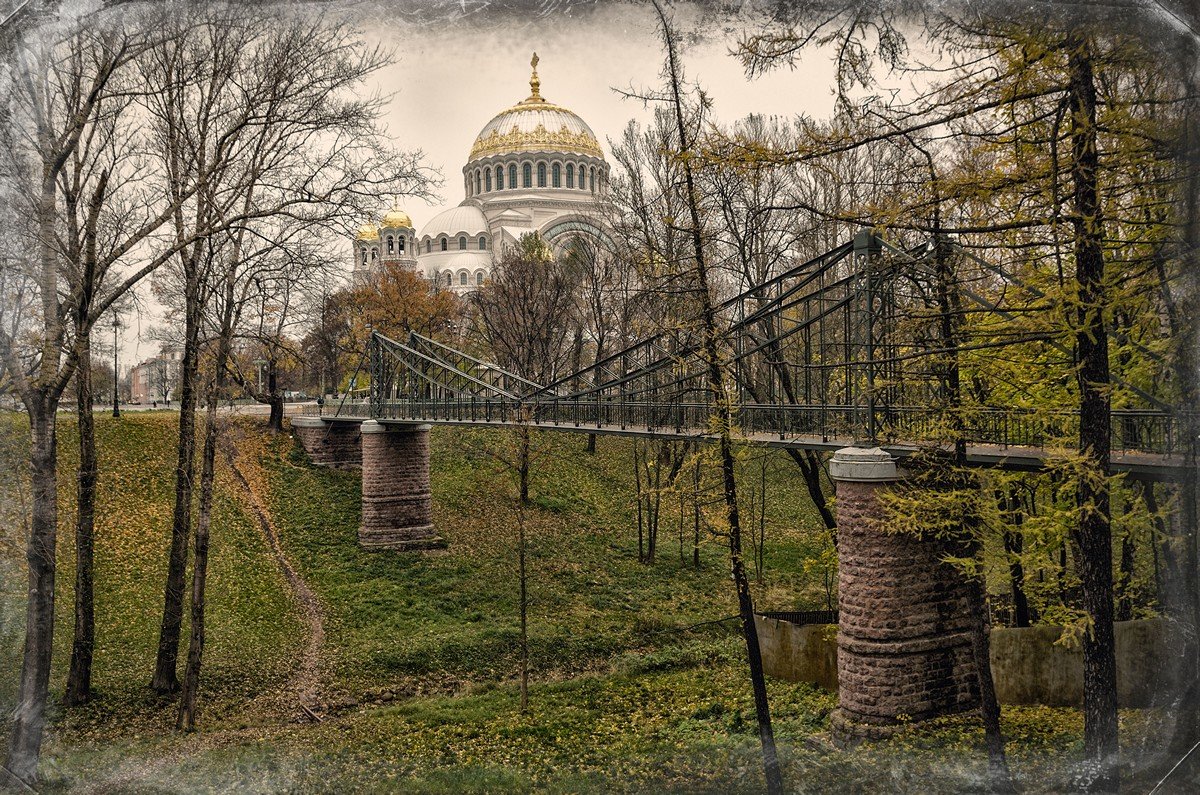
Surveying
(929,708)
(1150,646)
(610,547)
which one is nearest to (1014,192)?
(1150,646)

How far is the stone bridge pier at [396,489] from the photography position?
2003 cm

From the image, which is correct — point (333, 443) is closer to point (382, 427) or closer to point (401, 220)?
point (382, 427)

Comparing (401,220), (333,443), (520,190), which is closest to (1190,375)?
(333,443)

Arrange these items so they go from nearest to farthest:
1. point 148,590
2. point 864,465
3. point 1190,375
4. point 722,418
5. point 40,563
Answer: point 1190,375 → point 40,563 → point 864,465 → point 722,418 → point 148,590

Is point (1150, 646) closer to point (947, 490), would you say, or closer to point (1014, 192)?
point (947, 490)

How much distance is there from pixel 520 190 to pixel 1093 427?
1062 inches

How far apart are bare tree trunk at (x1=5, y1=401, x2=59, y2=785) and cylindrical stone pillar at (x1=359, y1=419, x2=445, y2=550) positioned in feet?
38.4

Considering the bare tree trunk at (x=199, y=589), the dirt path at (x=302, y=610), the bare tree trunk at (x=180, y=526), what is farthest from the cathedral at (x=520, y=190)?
the dirt path at (x=302, y=610)

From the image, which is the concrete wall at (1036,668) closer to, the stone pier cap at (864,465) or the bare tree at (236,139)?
the stone pier cap at (864,465)

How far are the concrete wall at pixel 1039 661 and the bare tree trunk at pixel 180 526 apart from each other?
26.3 ft

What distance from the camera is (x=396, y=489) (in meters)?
20.4

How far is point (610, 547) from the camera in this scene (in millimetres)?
21266

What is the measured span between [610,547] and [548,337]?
7464 mm

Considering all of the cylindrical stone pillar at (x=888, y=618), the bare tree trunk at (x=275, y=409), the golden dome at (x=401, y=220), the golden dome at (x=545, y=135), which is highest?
the golden dome at (x=401, y=220)
